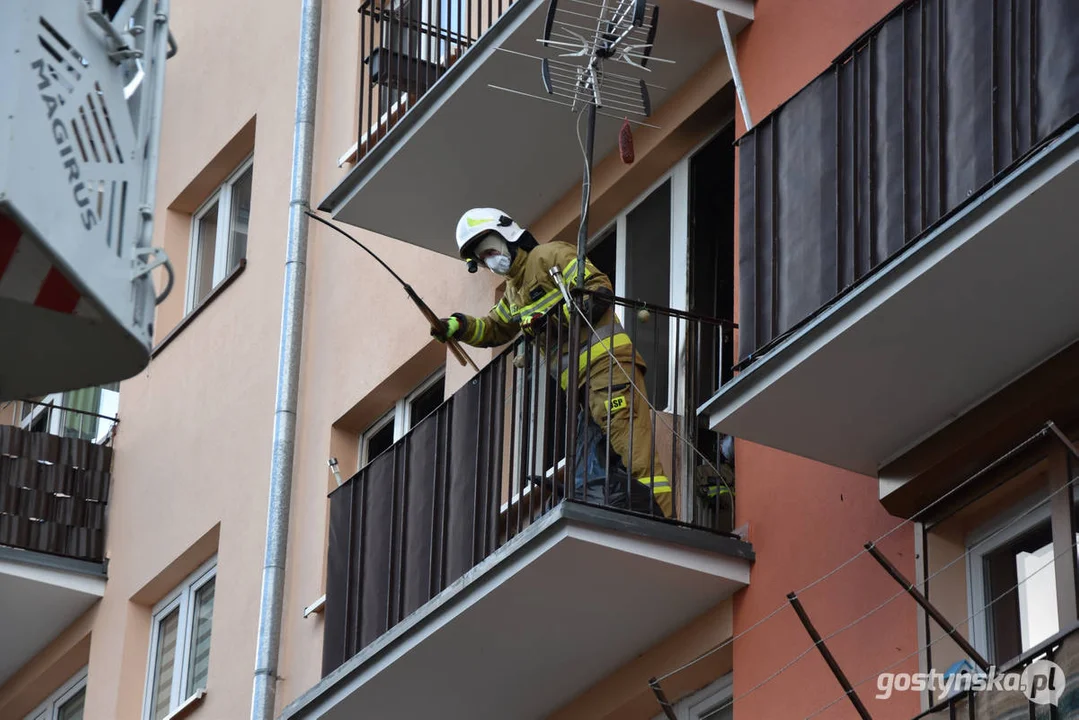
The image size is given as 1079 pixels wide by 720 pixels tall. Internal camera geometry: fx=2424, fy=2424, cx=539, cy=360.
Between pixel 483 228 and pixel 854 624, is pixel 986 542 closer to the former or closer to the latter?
pixel 854 624

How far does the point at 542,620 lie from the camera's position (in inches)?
435

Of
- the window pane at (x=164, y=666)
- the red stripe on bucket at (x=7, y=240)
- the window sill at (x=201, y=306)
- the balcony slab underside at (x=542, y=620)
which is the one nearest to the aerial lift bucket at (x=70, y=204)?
the red stripe on bucket at (x=7, y=240)

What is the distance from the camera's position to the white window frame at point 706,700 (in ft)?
35.7

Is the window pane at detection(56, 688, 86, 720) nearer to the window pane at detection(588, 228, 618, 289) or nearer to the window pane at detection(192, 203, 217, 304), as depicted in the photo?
the window pane at detection(192, 203, 217, 304)

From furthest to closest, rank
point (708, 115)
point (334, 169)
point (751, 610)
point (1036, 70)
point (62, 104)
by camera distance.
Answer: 1. point (334, 169)
2. point (708, 115)
3. point (751, 610)
4. point (1036, 70)
5. point (62, 104)

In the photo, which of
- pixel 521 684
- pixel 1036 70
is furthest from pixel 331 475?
pixel 1036 70

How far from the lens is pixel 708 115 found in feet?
39.5

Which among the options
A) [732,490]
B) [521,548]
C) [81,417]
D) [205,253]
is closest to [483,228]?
[732,490]

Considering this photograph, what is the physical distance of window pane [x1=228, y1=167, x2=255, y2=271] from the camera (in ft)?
57.7

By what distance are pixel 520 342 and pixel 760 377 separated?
2.24 m

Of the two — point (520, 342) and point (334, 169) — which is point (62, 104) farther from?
point (334, 169)

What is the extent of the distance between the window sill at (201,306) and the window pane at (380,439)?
6.56 feet

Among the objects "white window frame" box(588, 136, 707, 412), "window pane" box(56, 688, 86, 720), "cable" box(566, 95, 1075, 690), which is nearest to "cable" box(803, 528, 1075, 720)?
"cable" box(566, 95, 1075, 690)

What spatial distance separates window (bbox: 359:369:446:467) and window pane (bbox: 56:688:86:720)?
12.1 feet
